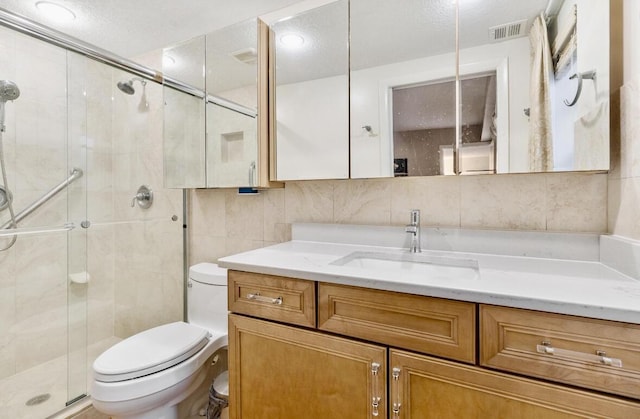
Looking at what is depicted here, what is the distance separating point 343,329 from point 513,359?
1.48ft

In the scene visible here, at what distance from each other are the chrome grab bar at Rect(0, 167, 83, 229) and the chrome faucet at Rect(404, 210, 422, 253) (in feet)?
6.25

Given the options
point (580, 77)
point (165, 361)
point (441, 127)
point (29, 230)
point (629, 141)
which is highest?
point (580, 77)

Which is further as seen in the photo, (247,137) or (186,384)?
(247,137)

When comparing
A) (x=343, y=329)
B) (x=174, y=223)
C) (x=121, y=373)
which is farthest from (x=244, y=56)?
(x=121, y=373)

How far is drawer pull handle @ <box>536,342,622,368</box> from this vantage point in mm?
667

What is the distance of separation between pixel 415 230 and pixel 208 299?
1.11m

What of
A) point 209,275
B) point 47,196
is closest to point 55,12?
point 47,196

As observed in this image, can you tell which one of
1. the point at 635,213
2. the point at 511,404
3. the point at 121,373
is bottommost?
the point at 121,373

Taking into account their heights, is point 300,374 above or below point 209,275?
below

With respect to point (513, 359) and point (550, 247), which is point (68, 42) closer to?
point (513, 359)

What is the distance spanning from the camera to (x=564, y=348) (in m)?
0.71

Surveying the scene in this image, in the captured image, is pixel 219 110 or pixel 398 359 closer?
pixel 398 359

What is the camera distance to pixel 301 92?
1.48 metres

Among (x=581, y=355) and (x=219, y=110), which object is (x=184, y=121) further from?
(x=581, y=355)
